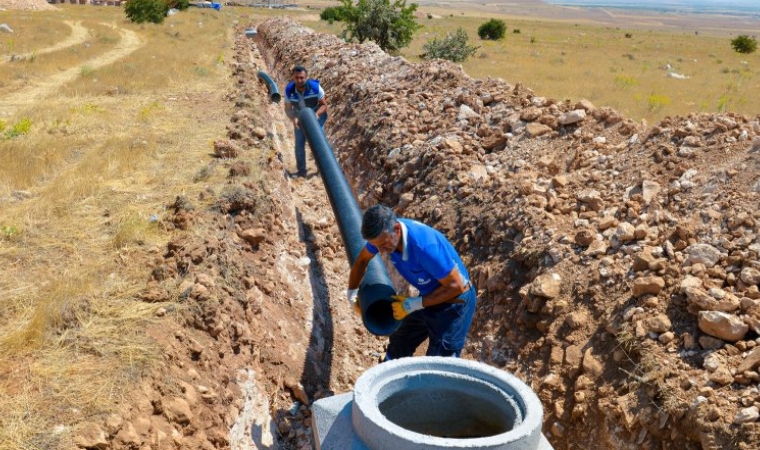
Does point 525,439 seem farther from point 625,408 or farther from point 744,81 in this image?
point 744,81

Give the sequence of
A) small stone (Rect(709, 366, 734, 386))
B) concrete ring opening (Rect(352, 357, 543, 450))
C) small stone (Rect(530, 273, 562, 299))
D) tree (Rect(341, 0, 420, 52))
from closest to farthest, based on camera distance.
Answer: concrete ring opening (Rect(352, 357, 543, 450)) → small stone (Rect(709, 366, 734, 386)) → small stone (Rect(530, 273, 562, 299)) → tree (Rect(341, 0, 420, 52))

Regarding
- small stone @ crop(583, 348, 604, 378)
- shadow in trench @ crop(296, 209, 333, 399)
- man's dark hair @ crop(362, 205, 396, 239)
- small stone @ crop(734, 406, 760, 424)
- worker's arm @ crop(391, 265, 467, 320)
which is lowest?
shadow in trench @ crop(296, 209, 333, 399)

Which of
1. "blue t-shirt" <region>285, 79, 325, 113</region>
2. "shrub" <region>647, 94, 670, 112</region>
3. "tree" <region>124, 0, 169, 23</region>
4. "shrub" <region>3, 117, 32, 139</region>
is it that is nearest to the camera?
"blue t-shirt" <region>285, 79, 325, 113</region>

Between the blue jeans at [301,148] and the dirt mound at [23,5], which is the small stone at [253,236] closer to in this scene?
the blue jeans at [301,148]

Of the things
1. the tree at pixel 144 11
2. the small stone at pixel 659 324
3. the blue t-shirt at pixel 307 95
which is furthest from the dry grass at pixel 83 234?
the tree at pixel 144 11

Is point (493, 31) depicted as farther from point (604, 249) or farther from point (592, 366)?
point (592, 366)

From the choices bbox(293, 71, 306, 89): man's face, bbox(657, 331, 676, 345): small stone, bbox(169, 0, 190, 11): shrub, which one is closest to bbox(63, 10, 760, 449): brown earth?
bbox(657, 331, 676, 345): small stone

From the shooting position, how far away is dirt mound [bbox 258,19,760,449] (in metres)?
4.46

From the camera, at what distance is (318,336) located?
661 centimetres

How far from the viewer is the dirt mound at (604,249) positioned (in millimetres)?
4457

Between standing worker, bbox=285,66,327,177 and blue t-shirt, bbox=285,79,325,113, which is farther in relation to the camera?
blue t-shirt, bbox=285,79,325,113

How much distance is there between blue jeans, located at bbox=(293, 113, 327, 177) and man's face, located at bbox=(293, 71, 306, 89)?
0.59 m

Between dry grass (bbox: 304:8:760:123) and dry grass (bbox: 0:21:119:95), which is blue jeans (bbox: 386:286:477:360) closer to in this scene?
dry grass (bbox: 304:8:760:123)

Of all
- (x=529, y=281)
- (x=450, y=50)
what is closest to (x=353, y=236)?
(x=529, y=281)
